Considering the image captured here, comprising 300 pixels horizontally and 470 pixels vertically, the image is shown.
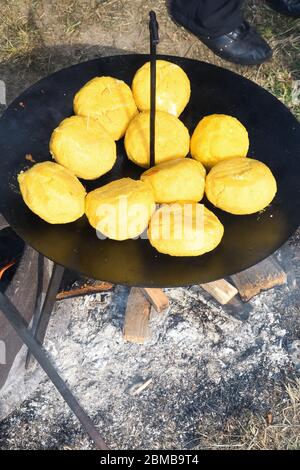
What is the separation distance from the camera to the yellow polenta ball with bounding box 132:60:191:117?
2281 mm

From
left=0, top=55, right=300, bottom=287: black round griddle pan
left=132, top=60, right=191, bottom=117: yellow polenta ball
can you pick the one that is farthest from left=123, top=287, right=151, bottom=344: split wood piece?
left=132, top=60, right=191, bottom=117: yellow polenta ball

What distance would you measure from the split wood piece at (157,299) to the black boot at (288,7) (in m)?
2.86

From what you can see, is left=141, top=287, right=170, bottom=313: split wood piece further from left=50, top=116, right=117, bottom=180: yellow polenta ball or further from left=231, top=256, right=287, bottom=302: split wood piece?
left=50, top=116, right=117, bottom=180: yellow polenta ball

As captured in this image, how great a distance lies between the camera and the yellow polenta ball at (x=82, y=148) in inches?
81.0

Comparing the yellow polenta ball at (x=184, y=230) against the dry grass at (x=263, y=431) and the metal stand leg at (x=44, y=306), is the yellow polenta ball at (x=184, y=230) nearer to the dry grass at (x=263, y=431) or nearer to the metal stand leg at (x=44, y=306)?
the metal stand leg at (x=44, y=306)

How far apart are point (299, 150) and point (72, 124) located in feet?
3.20

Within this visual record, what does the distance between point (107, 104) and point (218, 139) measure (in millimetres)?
505

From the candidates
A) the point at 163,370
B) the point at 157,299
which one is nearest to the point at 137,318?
the point at 157,299

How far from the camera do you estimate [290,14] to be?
4273 mm

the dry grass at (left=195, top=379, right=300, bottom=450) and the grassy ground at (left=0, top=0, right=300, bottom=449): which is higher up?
the grassy ground at (left=0, top=0, right=300, bottom=449)

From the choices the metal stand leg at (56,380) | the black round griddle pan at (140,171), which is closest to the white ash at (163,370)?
the metal stand leg at (56,380)

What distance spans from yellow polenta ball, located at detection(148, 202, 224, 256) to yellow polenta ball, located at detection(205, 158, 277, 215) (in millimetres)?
95

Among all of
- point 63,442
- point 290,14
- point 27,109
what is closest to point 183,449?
point 63,442
